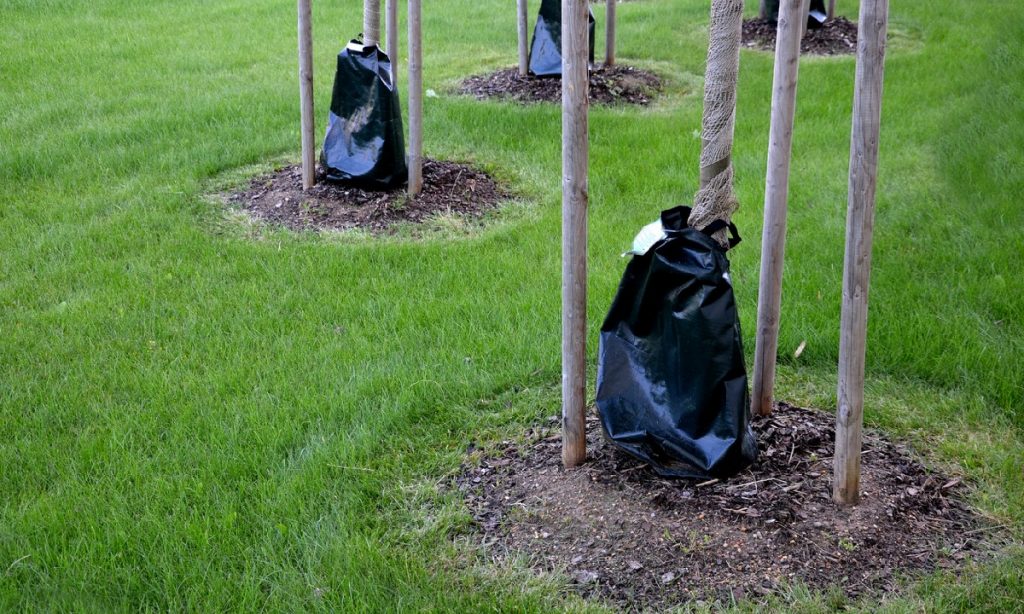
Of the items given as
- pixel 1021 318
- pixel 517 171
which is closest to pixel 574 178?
pixel 1021 318

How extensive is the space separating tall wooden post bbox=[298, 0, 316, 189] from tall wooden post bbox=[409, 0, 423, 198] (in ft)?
2.11

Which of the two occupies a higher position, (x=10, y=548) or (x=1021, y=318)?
(x=1021, y=318)

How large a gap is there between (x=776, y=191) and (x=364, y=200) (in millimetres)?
3574

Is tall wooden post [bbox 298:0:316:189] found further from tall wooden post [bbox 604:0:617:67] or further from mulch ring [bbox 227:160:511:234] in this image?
tall wooden post [bbox 604:0:617:67]

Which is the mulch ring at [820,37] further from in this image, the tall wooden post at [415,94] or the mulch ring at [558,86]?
the tall wooden post at [415,94]

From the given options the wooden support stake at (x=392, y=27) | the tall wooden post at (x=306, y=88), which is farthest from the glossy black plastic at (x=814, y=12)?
the tall wooden post at (x=306, y=88)

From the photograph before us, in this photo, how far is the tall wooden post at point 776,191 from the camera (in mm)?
3467

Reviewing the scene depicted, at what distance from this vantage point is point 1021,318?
15.9 ft

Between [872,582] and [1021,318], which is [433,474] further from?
[1021,318]

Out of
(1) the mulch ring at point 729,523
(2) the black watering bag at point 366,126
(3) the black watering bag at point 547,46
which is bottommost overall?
(1) the mulch ring at point 729,523

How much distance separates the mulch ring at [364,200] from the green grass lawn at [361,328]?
0.76 feet

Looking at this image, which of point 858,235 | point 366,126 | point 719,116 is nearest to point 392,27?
point 366,126

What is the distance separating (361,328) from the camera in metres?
5.05

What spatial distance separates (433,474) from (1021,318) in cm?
295
